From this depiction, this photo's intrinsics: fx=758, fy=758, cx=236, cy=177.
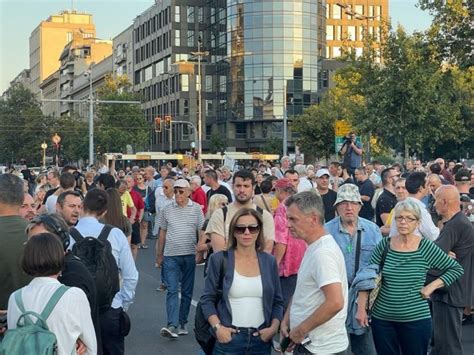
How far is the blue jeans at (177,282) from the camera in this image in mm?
8859

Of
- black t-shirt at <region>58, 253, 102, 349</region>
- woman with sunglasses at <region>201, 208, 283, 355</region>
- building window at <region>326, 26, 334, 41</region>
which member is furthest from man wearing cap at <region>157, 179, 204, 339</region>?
building window at <region>326, 26, 334, 41</region>

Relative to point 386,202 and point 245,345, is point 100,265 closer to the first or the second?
point 245,345

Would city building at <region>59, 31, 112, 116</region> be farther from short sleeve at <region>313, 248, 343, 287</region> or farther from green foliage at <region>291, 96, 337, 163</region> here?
short sleeve at <region>313, 248, 343, 287</region>

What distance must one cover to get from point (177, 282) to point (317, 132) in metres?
48.4

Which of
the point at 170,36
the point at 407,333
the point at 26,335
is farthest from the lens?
the point at 170,36

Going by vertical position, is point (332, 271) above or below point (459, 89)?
below

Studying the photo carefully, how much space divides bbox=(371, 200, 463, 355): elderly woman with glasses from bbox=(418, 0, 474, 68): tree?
19783 mm

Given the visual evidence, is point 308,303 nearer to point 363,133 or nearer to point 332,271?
point 332,271

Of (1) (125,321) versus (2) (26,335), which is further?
(1) (125,321)

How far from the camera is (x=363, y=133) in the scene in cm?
2936

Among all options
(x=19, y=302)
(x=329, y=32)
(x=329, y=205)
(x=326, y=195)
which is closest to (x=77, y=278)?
(x=19, y=302)

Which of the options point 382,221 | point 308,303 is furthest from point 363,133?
point 308,303

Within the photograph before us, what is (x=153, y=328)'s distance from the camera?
31.1ft

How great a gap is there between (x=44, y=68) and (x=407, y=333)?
170m
